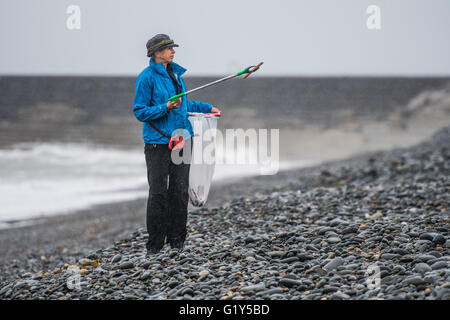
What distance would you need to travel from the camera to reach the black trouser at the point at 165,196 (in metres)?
4.94

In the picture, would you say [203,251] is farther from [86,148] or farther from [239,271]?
[86,148]

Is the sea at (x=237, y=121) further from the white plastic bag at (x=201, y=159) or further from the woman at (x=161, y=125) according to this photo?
the woman at (x=161, y=125)

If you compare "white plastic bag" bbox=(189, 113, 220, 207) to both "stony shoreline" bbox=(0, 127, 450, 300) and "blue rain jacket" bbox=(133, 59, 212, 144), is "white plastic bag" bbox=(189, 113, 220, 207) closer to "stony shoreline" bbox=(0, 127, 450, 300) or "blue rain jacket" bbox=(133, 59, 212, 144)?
"blue rain jacket" bbox=(133, 59, 212, 144)

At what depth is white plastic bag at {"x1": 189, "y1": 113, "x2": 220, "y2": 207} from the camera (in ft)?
18.0

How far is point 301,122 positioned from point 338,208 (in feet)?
90.0

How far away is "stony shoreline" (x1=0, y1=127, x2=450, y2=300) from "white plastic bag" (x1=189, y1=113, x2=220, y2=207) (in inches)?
23.5

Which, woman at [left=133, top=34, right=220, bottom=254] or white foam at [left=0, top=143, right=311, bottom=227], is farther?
white foam at [left=0, top=143, right=311, bottom=227]

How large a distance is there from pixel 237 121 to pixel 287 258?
103ft

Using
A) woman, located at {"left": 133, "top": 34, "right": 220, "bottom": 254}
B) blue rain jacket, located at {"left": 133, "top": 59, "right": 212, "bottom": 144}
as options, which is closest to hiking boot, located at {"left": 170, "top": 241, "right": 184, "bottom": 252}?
woman, located at {"left": 133, "top": 34, "right": 220, "bottom": 254}

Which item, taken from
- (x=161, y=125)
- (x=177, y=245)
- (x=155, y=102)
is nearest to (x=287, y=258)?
(x=177, y=245)

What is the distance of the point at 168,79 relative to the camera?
4988mm

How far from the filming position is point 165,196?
5.07 meters

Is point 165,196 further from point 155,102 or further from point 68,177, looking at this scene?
point 68,177
